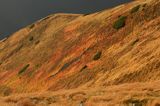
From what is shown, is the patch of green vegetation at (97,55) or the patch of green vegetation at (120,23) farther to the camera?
the patch of green vegetation at (120,23)

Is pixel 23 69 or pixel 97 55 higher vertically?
pixel 23 69

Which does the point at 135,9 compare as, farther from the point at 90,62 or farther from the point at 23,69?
the point at 23,69

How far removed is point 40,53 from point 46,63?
31.3 ft

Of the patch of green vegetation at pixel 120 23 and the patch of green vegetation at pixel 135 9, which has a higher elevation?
the patch of green vegetation at pixel 135 9

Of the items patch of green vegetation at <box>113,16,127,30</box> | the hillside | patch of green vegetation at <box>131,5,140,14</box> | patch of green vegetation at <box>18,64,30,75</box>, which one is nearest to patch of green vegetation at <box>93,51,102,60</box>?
the hillside

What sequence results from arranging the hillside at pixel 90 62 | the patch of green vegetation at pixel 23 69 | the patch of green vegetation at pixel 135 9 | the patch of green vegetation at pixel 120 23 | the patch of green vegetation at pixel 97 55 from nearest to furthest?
the hillside at pixel 90 62 → the patch of green vegetation at pixel 97 55 → the patch of green vegetation at pixel 120 23 → the patch of green vegetation at pixel 135 9 → the patch of green vegetation at pixel 23 69

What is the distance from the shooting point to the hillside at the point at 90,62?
3106 centimetres

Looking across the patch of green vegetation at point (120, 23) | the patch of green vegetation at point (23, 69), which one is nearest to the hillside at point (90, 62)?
the patch of green vegetation at point (120, 23)

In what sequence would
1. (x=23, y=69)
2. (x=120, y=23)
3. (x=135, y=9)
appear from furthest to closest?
(x=23, y=69) → (x=135, y=9) → (x=120, y=23)

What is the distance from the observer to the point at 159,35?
5175 cm

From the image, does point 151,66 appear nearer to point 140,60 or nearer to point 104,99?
point 140,60

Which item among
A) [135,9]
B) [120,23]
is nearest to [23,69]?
[120,23]

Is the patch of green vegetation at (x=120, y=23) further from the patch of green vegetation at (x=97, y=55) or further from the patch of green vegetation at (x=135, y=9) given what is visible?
the patch of green vegetation at (x=97, y=55)

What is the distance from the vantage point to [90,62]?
6044 centimetres
